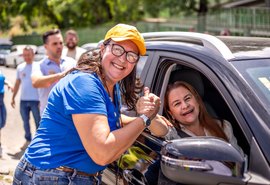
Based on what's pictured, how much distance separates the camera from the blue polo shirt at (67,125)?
2.30 meters

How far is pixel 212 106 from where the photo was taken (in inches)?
134

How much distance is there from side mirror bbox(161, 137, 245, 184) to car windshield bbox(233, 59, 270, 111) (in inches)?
14.3

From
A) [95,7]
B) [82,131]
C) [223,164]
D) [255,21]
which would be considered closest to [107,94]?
[82,131]

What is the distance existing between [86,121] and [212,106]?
1377 mm

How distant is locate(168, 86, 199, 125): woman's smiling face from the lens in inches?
117

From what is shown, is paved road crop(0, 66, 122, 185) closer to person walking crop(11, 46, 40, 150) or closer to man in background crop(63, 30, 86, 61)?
person walking crop(11, 46, 40, 150)

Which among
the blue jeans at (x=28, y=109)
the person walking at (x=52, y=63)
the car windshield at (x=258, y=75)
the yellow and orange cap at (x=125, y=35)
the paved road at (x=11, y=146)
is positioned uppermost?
the yellow and orange cap at (x=125, y=35)

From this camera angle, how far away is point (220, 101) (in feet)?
10.8

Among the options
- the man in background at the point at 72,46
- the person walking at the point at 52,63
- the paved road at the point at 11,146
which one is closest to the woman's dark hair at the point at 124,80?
the paved road at the point at 11,146

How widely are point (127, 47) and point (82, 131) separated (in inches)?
18.7

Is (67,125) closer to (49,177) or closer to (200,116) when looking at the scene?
(49,177)

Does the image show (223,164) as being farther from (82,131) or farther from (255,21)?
(255,21)

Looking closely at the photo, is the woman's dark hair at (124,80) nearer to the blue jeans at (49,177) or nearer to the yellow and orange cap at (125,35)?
the yellow and orange cap at (125,35)

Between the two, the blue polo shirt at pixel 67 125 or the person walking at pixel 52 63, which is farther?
the person walking at pixel 52 63
